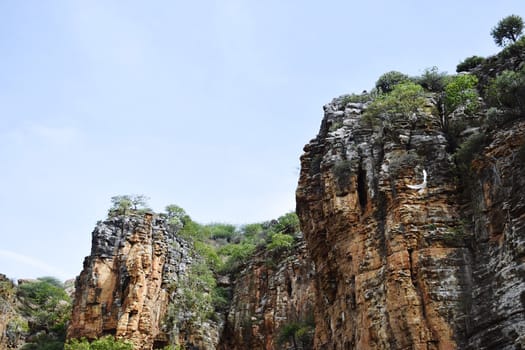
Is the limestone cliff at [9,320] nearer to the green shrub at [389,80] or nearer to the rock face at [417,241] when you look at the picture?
the rock face at [417,241]

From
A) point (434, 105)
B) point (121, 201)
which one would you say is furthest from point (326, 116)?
point (121, 201)

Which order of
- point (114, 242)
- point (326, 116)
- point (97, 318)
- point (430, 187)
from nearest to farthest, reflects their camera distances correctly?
point (430, 187), point (326, 116), point (97, 318), point (114, 242)

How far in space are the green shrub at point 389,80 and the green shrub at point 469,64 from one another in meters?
2.86

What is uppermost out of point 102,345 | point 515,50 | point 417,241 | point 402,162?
point 515,50

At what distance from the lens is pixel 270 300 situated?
144ft

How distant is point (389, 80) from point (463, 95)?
7038 millimetres

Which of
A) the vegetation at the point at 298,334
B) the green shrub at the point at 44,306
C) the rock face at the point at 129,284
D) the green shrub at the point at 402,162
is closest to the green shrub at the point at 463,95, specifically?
the green shrub at the point at 402,162

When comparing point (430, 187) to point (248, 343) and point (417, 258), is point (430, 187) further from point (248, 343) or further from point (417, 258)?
point (248, 343)

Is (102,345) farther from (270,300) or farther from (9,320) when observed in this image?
(9,320)

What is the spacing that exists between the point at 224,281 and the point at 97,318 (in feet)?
40.8

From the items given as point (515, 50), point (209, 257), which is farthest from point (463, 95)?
point (209, 257)

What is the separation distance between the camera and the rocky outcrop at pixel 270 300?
134ft

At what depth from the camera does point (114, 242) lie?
4550 centimetres

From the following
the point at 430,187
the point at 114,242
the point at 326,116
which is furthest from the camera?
the point at 114,242
